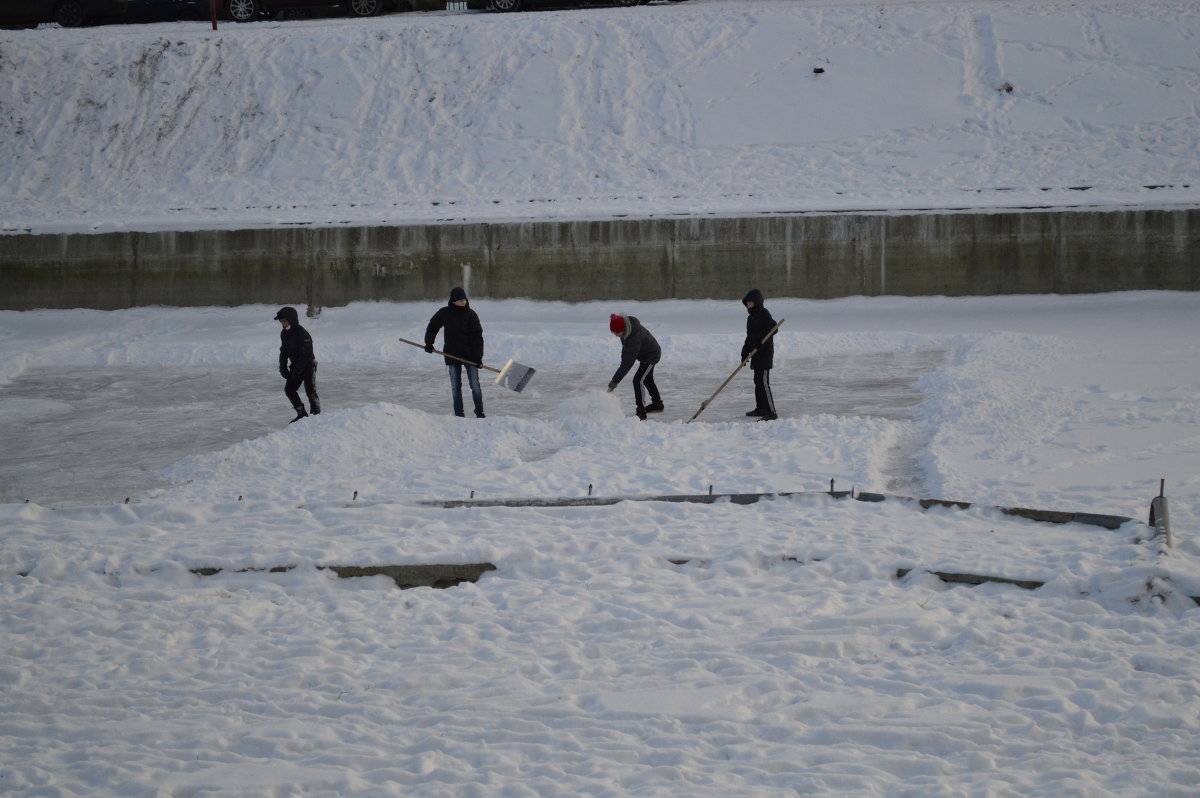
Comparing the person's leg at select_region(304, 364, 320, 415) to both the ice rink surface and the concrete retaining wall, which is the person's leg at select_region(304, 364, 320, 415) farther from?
the concrete retaining wall

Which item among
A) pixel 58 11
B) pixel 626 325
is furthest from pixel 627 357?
pixel 58 11

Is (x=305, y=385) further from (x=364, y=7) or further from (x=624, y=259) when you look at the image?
(x=364, y=7)

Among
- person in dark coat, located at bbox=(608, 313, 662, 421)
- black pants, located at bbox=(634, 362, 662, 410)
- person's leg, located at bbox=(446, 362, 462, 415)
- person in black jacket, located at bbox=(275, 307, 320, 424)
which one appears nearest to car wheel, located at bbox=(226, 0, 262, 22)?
person in black jacket, located at bbox=(275, 307, 320, 424)

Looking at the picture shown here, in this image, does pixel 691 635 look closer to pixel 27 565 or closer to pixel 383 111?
pixel 27 565

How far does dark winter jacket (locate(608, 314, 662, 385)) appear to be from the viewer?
11.6 meters

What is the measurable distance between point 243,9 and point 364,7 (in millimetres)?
2654

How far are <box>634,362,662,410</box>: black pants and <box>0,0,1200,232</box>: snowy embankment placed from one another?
23.8 feet

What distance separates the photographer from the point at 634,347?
459 inches

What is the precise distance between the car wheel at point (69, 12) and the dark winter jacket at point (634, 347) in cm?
1989

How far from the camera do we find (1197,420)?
10016 millimetres

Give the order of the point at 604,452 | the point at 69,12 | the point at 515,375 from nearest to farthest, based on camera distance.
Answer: the point at 604,452, the point at 515,375, the point at 69,12

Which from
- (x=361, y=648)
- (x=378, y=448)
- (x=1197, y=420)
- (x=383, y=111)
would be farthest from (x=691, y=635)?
(x=383, y=111)

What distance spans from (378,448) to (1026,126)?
14.7 m

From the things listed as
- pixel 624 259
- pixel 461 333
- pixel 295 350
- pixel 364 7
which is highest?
Answer: pixel 364 7
